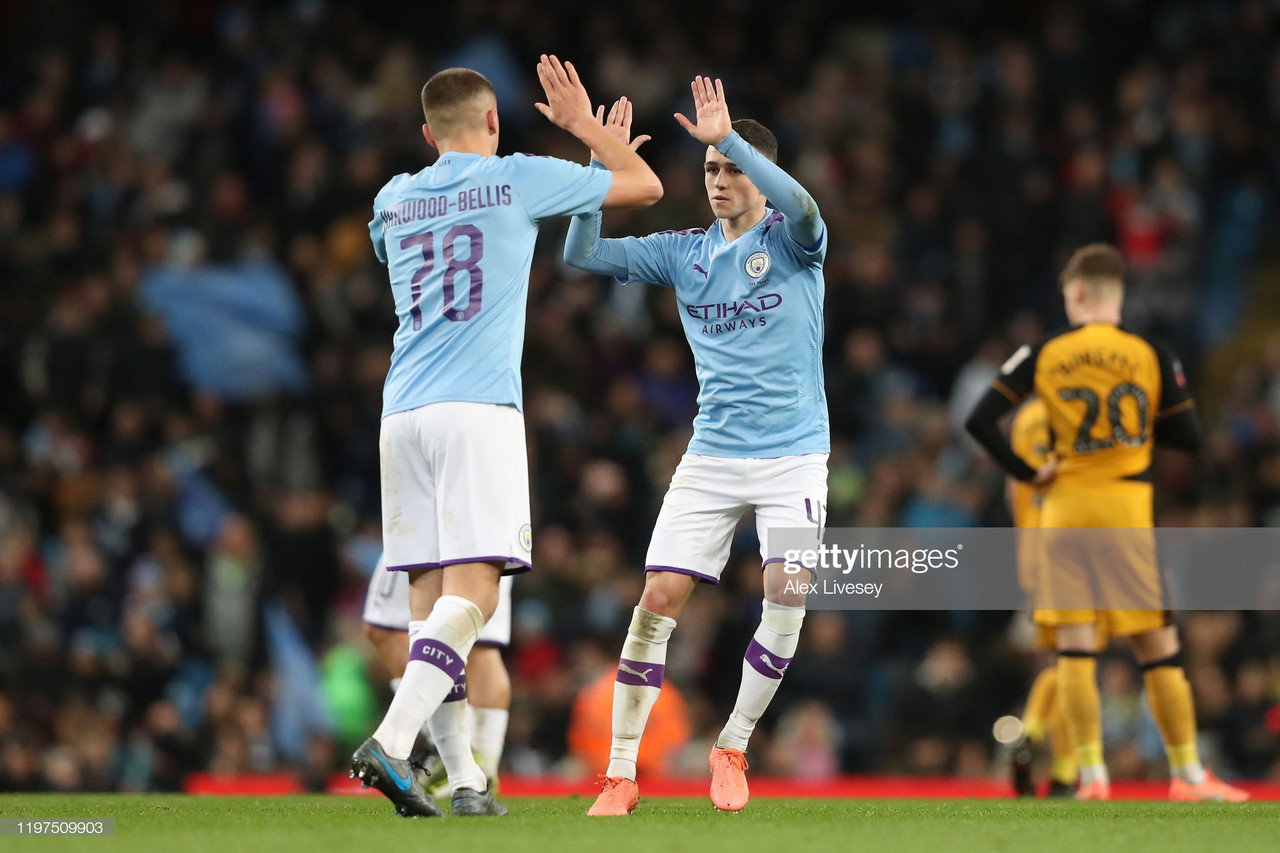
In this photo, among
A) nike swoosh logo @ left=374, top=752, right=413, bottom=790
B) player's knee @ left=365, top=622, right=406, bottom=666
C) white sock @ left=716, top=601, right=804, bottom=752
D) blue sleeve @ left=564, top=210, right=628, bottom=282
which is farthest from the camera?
player's knee @ left=365, top=622, right=406, bottom=666

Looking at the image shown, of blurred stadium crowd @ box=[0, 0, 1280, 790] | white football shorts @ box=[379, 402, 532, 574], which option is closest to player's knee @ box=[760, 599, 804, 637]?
white football shorts @ box=[379, 402, 532, 574]

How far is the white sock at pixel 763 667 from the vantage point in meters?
6.44

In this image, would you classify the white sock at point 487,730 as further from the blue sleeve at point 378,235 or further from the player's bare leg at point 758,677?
the blue sleeve at point 378,235

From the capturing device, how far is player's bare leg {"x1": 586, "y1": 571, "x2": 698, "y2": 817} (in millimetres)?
6355

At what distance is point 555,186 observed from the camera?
19.7 feet

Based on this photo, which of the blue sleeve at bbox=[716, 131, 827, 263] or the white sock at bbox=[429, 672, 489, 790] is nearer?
the white sock at bbox=[429, 672, 489, 790]

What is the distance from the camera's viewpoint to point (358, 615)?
11.9 meters

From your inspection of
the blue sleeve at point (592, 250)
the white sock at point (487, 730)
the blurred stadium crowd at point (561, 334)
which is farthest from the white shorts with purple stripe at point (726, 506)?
the blurred stadium crowd at point (561, 334)

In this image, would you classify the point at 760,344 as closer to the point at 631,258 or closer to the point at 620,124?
the point at 631,258

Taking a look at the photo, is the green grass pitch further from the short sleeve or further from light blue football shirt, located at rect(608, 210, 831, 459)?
the short sleeve

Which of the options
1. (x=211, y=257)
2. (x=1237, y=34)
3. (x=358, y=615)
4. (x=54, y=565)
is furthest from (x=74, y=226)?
(x=1237, y=34)

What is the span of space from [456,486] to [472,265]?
79cm

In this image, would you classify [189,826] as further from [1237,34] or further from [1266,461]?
[1237,34]

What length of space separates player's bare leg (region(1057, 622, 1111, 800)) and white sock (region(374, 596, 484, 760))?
3210 mm
